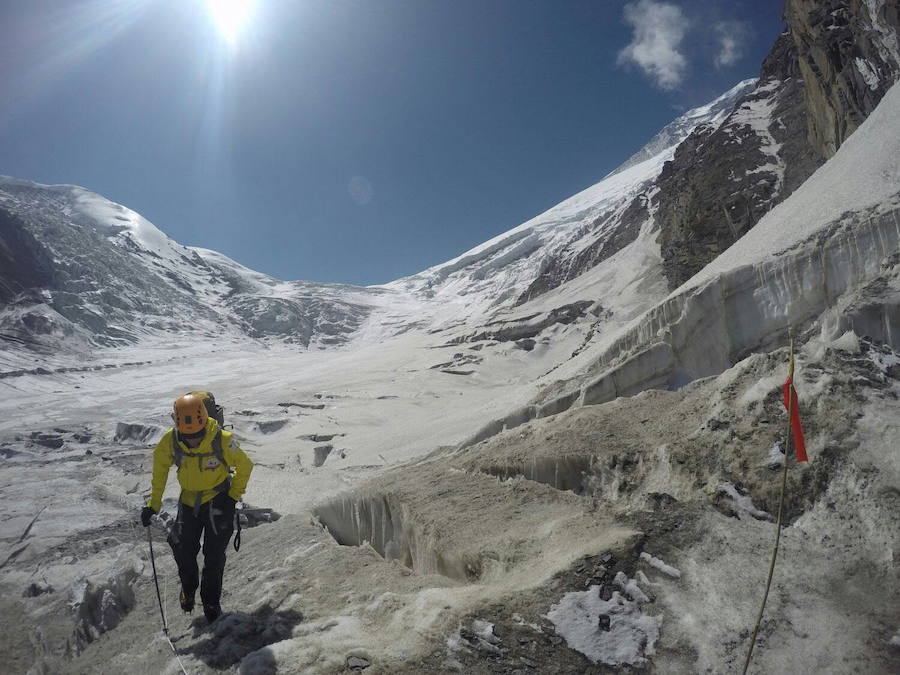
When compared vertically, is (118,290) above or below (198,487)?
above

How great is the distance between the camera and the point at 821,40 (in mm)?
17656

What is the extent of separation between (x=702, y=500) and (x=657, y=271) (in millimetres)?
33991

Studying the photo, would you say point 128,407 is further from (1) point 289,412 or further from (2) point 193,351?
(2) point 193,351

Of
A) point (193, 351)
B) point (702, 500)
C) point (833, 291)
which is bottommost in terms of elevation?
point (702, 500)

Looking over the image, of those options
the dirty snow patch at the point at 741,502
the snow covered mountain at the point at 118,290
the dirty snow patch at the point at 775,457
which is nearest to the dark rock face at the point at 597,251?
the snow covered mountain at the point at 118,290

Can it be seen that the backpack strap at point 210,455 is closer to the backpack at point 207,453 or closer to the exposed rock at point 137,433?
the backpack at point 207,453

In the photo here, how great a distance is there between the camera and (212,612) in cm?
360

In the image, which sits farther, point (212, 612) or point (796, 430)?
point (212, 612)

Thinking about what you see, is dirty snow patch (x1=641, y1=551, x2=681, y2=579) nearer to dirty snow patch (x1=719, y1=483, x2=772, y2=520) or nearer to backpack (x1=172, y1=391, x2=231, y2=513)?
dirty snow patch (x1=719, y1=483, x2=772, y2=520)

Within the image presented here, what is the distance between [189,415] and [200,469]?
1.53 feet

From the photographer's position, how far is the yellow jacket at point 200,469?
12.4 ft

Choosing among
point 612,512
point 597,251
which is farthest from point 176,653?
point 597,251

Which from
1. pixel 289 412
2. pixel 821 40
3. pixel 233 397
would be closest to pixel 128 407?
pixel 233 397

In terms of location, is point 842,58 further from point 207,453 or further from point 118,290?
point 118,290
